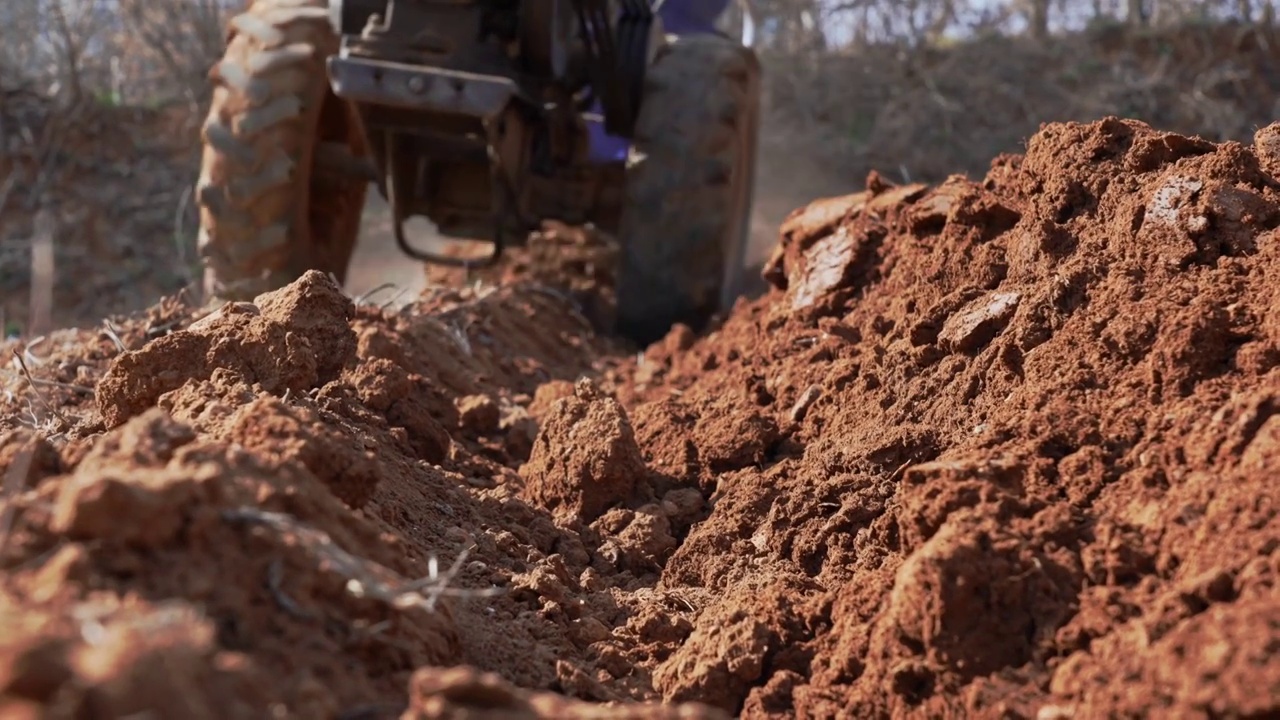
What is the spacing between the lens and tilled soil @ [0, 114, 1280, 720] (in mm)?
1821

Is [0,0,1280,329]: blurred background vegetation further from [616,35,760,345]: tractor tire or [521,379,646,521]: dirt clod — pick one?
[521,379,646,521]: dirt clod

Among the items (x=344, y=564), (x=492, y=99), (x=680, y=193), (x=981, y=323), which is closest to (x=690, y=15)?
(x=680, y=193)

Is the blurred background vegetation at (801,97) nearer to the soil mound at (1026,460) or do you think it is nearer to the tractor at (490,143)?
the tractor at (490,143)

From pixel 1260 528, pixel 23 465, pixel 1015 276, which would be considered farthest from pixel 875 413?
pixel 23 465

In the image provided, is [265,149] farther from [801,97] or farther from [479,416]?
[801,97]

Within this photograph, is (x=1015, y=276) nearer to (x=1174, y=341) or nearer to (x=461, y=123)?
(x=1174, y=341)

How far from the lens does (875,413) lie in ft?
11.2

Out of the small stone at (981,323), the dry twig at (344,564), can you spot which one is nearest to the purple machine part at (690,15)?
the small stone at (981,323)

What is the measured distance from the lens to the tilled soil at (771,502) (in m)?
1.82

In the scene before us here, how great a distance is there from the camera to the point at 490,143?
16.8 feet

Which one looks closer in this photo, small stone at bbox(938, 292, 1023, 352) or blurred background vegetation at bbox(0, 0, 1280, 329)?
small stone at bbox(938, 292, 1023, 352)

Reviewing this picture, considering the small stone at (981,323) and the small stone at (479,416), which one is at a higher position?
the small stone at (981,323)

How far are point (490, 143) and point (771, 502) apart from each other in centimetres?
229

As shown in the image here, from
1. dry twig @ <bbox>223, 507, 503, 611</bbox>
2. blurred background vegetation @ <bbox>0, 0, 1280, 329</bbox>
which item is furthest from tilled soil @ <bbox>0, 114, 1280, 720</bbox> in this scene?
blurred background vegetation @ <bbox>0, 0, 1280, 329</bbox>
